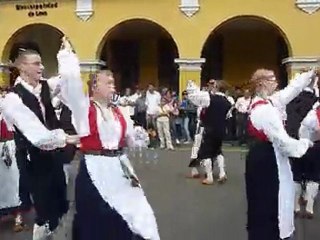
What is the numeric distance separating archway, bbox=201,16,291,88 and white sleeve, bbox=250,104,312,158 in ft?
59.0

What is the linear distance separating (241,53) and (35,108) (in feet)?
63.0

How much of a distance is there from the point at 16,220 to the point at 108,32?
574 inches

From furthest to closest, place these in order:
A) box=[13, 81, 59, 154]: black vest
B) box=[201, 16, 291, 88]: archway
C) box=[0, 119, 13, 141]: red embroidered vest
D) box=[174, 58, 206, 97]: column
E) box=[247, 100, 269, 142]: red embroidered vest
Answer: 1. box=[201, 16, 291, 88]: archway
2. box=[174, 58, 206, 97]: column
3. box=[0, 119, 13, 141]: red embroidered vest
4. box=[247, 100, 269, 142]: red embroidered vest
5. box=[13, 81, 59, 154]: black vest

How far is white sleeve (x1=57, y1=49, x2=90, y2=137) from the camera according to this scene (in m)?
5.03

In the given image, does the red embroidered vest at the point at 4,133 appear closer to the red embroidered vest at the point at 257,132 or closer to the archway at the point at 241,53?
the red embroidered vest at the point at 257,132

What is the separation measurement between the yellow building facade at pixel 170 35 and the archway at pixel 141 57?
0.03m

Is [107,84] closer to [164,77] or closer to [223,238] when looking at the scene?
[223,238]

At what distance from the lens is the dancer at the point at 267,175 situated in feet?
20.2

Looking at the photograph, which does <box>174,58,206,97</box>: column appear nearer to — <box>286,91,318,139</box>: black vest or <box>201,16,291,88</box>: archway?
<box>201,16,291,88</box>: archway

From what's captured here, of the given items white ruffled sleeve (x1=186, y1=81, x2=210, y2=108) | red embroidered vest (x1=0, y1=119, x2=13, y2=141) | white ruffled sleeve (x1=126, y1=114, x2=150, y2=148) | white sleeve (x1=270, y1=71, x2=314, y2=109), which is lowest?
red embroidered vest (x1=0, y1=119, x2=13, y2=141)

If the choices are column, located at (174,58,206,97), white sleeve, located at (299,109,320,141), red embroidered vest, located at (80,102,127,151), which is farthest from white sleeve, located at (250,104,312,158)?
column, located at (174,58,206,97)

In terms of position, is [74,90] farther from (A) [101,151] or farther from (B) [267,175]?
(B) [267,175]

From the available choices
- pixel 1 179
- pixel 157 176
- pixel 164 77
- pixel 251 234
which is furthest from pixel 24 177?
pixel 164 77

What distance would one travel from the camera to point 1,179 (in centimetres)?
853
